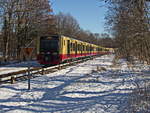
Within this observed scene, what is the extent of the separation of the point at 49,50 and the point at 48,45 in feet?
1.62

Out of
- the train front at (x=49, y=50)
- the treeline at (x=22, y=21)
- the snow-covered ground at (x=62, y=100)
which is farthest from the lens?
the treeline at (x=22, y=21)

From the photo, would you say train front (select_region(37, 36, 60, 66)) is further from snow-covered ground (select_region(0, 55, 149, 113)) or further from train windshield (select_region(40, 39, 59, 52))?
snow-covered ground (select_region(0, 55, 149, 113))

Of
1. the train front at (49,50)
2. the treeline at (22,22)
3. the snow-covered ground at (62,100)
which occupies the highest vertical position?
the treeline at (22,22)

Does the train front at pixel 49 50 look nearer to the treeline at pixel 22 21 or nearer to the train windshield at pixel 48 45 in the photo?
the train windshield at pixel 48 45

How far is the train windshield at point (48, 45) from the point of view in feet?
77.8

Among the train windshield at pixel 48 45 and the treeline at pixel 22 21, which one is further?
the treeline at pixel 22 21

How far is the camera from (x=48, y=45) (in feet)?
78.7

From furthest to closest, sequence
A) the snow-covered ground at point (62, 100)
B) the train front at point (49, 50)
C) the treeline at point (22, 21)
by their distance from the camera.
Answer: the treeline at point (22, 21)
the train front at point (49, 50)
the snow-covered ground at point (62, 100)

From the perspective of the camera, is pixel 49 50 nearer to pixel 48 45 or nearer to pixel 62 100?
pixel 48 45

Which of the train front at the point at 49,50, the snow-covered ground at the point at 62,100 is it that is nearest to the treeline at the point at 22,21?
the train front at the point at 49,50

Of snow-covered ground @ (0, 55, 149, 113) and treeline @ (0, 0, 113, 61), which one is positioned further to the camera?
treeline @ (0, 0, 113, 61)

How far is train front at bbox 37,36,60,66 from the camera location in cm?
2372

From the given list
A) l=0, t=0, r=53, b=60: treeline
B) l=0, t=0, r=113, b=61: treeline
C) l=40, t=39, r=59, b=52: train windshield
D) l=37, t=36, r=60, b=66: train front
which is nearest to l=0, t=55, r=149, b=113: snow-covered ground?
l=37, t=36, r=60, b=66: train front

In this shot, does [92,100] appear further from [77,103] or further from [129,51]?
[129,51]
